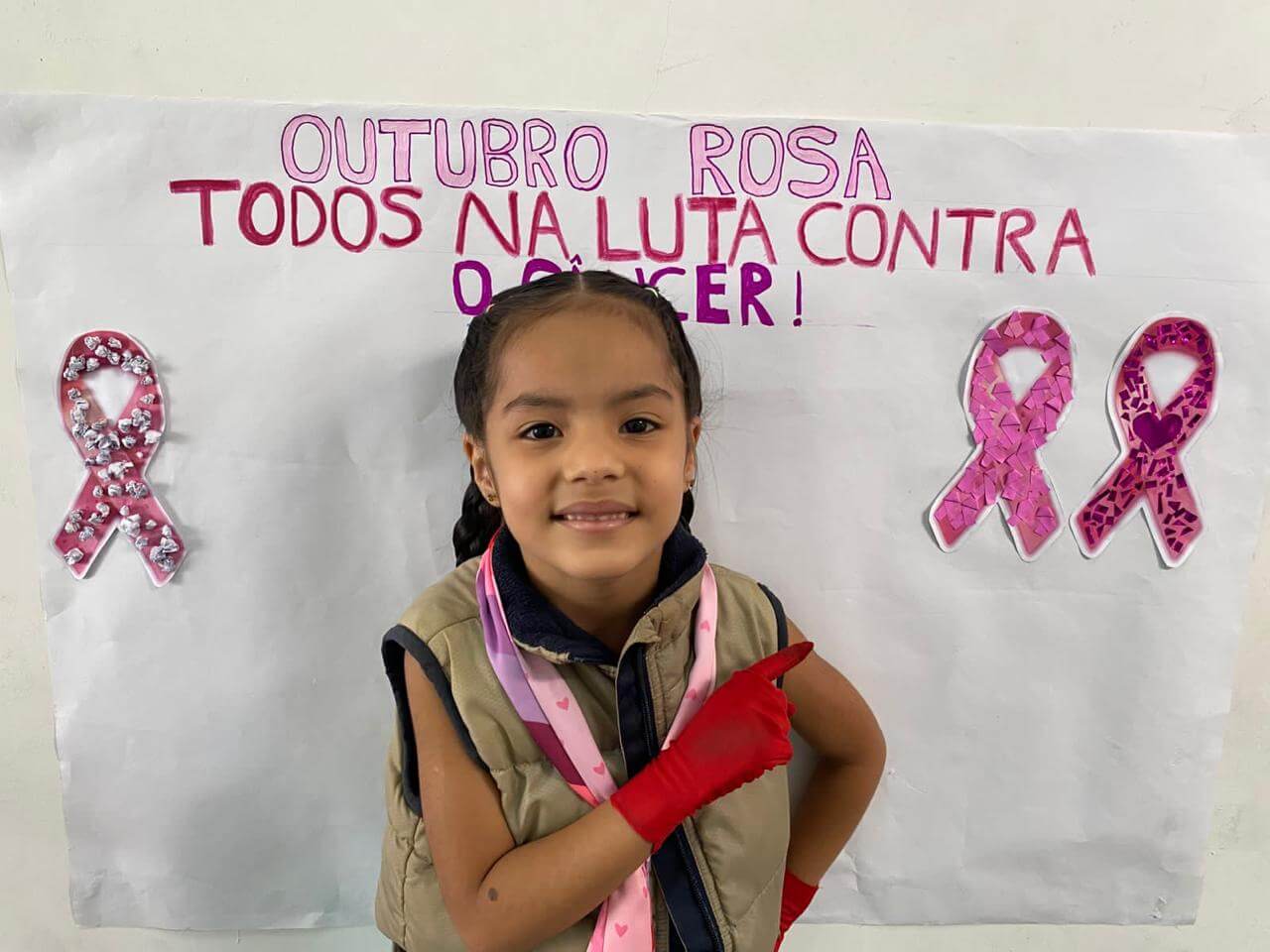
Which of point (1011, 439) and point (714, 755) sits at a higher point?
point (1011, 439)

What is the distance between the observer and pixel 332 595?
2.49 feet

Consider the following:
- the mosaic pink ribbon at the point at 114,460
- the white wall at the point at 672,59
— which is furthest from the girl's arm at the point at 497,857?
the white wall at the point at 672,59

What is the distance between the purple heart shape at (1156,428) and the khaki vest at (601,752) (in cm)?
41

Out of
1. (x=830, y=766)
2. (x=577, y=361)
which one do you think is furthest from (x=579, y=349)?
(x=830, y=766)

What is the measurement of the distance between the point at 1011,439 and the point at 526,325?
0.45 m

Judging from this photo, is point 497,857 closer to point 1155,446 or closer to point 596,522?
point 596,522

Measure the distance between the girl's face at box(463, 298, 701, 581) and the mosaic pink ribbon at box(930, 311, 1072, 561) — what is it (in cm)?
31

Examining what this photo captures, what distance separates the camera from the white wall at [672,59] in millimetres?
679

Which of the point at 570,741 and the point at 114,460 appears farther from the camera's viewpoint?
the point at 114,460

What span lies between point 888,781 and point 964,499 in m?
0.28

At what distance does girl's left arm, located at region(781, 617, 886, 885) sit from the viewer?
0.75 meters

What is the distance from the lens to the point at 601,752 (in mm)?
624

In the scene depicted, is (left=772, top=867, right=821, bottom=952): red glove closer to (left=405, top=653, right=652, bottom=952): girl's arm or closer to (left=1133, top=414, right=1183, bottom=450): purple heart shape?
(left=405, top=653, right=652, bottom=952): girl's arm

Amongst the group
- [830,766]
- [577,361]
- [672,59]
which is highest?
[672,59]
